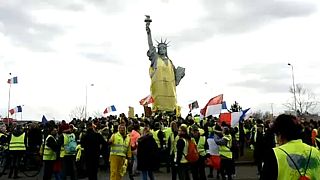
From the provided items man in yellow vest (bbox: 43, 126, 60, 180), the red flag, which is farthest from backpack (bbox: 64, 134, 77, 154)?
the red flag

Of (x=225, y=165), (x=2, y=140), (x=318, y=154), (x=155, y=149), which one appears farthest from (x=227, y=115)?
(x=318, y=154)

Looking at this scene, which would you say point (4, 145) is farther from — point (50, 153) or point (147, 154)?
point (147, 154)

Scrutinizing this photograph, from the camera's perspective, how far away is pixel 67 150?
15.2 metres

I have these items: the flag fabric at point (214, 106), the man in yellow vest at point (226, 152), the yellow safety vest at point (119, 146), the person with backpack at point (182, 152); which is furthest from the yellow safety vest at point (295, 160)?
the flag fabric at point (214, 106)

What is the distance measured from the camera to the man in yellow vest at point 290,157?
4484 millimetres

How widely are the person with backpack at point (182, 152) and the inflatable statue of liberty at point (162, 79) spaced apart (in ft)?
91.2

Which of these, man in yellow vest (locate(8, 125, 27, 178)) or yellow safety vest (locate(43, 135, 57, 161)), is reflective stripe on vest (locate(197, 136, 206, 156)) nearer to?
yellow safety vest (locate(43, 135, 57, 161))

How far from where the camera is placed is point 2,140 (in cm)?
2025

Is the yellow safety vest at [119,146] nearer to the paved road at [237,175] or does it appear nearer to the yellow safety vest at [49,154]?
the yellow safety vest at [49,154]

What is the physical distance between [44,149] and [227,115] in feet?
26.4

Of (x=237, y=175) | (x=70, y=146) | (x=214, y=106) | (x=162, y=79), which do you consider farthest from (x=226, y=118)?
(x=162, y=79)

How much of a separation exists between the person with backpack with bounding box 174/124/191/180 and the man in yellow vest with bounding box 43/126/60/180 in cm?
383

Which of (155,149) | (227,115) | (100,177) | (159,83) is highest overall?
(159,83)

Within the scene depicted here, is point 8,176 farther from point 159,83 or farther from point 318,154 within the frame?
point 159,83
